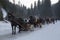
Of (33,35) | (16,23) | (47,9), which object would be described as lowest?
(33,35)

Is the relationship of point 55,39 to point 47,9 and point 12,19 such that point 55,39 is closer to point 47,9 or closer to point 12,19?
point 12,19

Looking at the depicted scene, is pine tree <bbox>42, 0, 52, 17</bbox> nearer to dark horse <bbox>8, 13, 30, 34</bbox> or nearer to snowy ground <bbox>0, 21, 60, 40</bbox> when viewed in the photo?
dark horse <bbox>8, 13, 30, 34</bbox>

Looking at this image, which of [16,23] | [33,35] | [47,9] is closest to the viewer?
[33,35]

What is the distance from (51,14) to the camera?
101 meters

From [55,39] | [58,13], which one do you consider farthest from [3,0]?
[58,13]

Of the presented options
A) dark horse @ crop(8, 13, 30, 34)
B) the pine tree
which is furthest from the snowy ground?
the pine tree

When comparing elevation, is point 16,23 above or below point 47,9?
below

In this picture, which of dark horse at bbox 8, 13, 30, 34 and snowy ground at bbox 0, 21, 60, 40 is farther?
dark horse at bbox 8, 13, 30, 34

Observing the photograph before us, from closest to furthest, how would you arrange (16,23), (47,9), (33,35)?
(33,35), (16,23), (47,9)

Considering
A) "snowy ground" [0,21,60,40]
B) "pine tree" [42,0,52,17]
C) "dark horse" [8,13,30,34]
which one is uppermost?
"pine tree" [42,0,52,17]

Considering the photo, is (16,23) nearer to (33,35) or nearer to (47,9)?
(33,35)

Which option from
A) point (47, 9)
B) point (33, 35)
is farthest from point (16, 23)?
point (47, 9)

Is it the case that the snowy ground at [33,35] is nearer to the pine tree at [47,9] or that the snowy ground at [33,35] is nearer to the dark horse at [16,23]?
the dark horse at [16,23]

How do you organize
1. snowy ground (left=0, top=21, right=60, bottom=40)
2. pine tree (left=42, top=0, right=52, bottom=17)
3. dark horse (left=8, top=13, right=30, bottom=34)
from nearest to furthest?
1. snowy ground (left=0, top=21, right=60, bottom=40)
2. dark horse (left=8, top=13, right=30, bottom=34)
3. pine tree (left=42, top=0, right=52, bottom=17)
